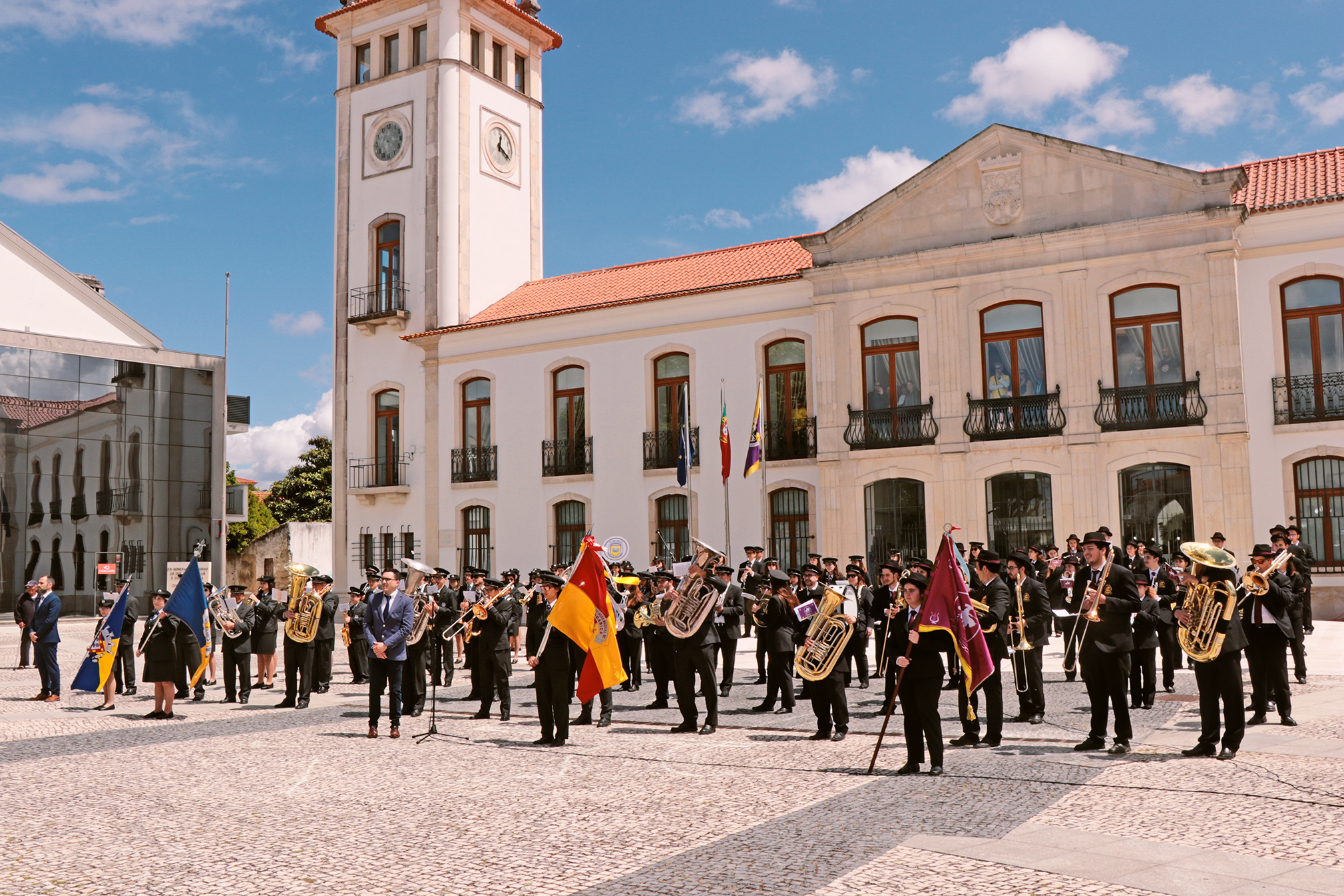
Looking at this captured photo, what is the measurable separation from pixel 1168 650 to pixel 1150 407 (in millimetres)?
11155

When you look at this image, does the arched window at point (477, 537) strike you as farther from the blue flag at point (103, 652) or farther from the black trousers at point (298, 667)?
the black trousers at point (298, 667)

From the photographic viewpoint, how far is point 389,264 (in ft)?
119

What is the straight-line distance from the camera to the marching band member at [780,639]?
44.5 feet

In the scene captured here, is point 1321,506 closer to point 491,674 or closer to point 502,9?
point 491,674

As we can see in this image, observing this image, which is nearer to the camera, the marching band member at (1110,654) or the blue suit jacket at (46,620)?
the marching band member at (1110,654)

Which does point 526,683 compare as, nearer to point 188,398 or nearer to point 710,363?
point 710,363

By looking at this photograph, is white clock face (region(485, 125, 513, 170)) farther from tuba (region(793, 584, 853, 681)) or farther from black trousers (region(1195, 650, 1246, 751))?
black trousers (region(1195, 650, 1246, 751))

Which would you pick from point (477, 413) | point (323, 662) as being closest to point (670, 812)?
point (323, 662)

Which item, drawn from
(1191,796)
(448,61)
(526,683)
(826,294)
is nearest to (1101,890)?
(1191,796)

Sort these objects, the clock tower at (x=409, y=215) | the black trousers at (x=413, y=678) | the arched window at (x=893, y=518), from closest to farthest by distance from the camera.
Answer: the black trousers at (x=413, y=678), the arched window at (x=893, y=518), the clock tower at (x=409, y=215)

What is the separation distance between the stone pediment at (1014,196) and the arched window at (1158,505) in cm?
537

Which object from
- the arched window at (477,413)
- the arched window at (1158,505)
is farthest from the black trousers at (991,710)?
the arched window at (477,413)

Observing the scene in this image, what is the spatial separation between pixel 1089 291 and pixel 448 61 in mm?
20631

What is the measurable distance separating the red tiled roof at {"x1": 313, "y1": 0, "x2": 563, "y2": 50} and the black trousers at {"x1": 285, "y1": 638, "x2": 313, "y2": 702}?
26.7 metres
